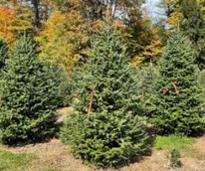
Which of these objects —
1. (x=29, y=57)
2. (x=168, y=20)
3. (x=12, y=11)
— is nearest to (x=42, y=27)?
(x=12, y=11)

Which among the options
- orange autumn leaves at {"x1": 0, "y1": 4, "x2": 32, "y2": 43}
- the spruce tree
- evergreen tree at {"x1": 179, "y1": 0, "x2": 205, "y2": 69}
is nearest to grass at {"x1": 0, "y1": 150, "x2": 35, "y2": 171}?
the spruce tree

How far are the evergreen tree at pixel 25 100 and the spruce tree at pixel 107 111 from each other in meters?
1.39

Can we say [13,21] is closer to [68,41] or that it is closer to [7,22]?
[7,22]

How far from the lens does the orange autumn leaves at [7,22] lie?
116ft

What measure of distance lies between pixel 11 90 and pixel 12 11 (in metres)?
27.5

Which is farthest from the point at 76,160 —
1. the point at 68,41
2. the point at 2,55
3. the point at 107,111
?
the point at 68,41

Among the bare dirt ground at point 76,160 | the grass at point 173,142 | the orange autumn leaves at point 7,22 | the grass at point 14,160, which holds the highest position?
the orange autumn leaves at point 7,22

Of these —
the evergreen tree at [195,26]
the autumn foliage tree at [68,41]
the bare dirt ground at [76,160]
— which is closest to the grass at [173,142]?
the bare dirt ground at [76,160]

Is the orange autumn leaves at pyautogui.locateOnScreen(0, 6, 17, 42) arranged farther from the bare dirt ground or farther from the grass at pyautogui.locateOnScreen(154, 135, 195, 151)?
the grass at pyautogui.locateOnScreen(154, 135, 195, 151)

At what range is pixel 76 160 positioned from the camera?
32.8 ft

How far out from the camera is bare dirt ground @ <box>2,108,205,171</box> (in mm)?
9625

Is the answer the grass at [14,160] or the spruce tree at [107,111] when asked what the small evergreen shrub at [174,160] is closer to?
the spruce tree at [107,111]

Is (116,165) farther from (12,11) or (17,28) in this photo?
(12,11)

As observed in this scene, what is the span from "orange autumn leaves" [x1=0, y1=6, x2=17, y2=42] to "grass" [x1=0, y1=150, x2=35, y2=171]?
2579cm
